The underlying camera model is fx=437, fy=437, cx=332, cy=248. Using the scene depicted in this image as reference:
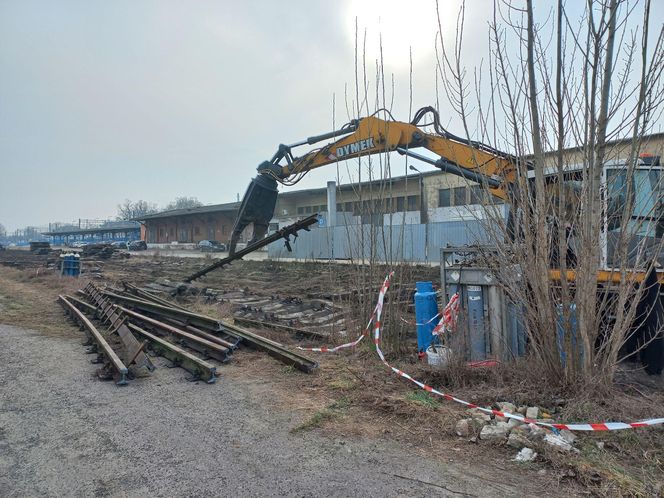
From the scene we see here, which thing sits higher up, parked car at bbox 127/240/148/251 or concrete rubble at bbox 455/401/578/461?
parked car at bbox 127/240/148/251

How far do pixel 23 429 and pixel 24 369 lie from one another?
2.37 metres

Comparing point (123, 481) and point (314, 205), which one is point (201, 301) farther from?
point (314, 205)

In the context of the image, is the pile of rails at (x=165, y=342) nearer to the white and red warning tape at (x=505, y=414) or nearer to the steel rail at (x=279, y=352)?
the steel rail at (x=279, y=352)

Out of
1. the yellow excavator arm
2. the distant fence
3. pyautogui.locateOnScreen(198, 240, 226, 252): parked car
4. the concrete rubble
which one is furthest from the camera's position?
pyautogui.locateOnScreen(198, 240, 226, 252): parked car

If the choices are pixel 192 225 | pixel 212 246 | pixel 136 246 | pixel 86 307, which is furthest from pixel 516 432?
pixel 192 225

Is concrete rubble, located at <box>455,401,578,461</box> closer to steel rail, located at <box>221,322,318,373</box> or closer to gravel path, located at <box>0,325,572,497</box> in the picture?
gravel path, located at <box>0,325,572,497</box>

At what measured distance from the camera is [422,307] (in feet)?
18.5

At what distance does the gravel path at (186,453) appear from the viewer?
9.61ft

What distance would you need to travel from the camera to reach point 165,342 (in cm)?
647

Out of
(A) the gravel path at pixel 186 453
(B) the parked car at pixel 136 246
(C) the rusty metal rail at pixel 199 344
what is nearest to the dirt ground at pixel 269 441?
(A) the gravel path at pixel 186 453

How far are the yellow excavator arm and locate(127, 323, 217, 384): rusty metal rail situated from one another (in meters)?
3.78

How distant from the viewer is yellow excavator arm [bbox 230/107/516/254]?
7.49m

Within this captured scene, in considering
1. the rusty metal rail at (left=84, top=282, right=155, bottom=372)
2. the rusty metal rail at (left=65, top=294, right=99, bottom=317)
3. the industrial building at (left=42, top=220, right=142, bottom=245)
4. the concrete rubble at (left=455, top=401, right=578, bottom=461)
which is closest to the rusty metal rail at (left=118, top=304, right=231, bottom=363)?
the rusty metal rail at (left=84, top=282, right=155, bottom=372)

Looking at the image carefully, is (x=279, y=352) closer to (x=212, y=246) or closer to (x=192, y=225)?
(x=212, y=246)
